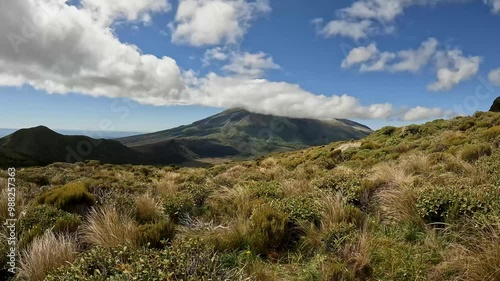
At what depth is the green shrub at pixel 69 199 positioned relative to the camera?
9.46m

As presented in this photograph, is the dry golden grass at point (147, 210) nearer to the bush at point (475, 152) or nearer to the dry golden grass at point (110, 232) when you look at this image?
the dry golden grass at point (110, 232)

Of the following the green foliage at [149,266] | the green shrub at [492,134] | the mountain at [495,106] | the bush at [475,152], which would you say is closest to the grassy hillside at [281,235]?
the green foliage at [149,266]

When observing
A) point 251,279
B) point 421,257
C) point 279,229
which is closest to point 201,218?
point 279,229

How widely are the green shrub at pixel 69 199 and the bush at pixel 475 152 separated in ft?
48.5

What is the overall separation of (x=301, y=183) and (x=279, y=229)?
16.0ft

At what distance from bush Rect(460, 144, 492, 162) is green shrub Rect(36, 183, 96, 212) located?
14.8 m

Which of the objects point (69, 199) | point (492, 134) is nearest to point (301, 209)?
point (69, 199)

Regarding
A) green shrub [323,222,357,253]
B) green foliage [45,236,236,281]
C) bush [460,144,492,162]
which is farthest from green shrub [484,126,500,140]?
green foliage [45,236,236,281]

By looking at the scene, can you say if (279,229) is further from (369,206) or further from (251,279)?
(369,206)

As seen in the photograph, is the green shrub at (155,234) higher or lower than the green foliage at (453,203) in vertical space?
lower

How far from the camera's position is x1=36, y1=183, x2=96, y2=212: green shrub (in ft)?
31.0

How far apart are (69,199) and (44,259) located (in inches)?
180

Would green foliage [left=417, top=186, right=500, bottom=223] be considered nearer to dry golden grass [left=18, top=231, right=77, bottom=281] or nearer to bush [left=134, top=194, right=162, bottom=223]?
bush [left=134, top=194, right=162, bottom=223]

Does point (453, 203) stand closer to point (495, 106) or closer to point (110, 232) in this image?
point (110, 232)
